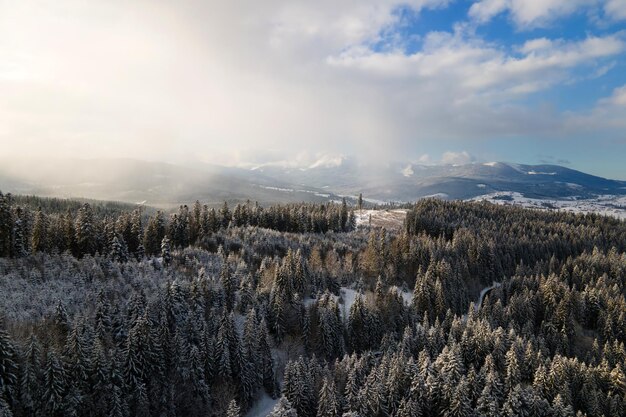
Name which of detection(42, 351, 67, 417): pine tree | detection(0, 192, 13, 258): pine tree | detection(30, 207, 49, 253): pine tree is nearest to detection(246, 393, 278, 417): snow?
detection(42, 351, 67, 417): pine tree

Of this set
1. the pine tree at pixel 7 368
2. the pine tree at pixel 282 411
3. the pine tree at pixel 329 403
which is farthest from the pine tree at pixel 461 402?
the pine tree at pixel 7 368

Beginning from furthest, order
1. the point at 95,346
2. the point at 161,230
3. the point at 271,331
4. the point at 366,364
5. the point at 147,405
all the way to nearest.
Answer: the point at 161,230
the point at 271,331
the point at 366,364
the point at 147,405
the point at 95,346

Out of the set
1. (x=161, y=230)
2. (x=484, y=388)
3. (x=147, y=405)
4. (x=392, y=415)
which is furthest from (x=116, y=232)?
(x=484, y=388)

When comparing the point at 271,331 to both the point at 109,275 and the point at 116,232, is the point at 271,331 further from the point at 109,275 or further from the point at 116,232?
the point at 116,232

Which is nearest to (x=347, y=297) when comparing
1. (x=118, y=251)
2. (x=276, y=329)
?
(x=276, y=329)

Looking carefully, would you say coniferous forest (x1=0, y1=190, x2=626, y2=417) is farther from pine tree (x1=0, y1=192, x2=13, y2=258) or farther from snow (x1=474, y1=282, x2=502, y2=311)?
snow (x1=474, y1=282, x2=502, y2=311)

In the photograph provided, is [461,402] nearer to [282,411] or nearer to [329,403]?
Answer: [329,403]
